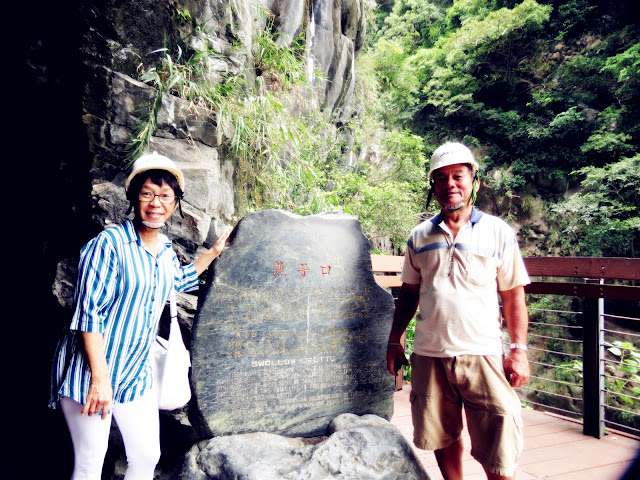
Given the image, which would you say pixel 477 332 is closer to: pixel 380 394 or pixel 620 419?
pixel 380 394

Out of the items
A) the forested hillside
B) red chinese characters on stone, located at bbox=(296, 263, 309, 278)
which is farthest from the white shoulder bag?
the forested hillside

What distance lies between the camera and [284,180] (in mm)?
4320

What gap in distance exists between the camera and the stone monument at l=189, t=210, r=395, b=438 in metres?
2.11

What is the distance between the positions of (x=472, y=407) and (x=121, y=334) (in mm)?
1479

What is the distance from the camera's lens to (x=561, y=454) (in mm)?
2564

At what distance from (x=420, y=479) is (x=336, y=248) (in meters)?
1.28

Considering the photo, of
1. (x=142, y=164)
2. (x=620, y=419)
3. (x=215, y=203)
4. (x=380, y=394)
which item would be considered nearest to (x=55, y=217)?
(x=215, y=203)

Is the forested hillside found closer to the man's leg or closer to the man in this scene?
the man

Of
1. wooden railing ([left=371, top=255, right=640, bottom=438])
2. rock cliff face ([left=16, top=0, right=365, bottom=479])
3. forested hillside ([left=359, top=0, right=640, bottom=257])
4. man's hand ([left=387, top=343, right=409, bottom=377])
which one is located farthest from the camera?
forested hillside ([left=359, top=0, right=640, bottom=257])

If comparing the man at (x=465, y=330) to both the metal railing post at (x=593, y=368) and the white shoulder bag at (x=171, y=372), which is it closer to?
the white shoulder bag at (x=171, y=372)

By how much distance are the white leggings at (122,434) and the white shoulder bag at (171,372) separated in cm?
6

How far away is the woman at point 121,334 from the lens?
1.46 meters

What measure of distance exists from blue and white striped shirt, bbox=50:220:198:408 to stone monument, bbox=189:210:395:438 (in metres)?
0.45

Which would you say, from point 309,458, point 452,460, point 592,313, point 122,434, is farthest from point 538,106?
point 122,434
